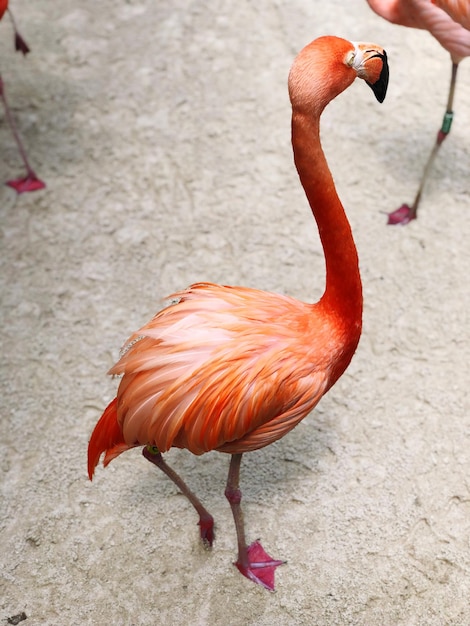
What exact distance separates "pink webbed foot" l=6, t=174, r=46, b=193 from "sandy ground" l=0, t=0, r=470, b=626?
0.07m

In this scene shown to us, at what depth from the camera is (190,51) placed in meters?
4.47

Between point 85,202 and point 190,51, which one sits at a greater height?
point 190,51

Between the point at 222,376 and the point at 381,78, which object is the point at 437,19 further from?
the point at 222,376

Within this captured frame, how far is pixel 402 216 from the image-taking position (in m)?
3.46

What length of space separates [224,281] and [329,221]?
53.0 inches

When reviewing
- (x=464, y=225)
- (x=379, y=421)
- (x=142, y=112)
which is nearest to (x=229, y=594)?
(x=379, y=421)

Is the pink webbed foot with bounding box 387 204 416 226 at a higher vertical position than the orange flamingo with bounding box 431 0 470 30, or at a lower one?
lower

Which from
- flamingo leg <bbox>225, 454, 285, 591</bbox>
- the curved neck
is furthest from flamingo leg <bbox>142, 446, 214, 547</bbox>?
the curved neck

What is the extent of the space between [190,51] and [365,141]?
136cm

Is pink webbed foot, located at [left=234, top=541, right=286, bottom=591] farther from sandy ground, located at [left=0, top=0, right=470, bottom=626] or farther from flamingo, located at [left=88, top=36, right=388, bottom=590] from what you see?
flamingo, located at [left=88, top=36, right=388, bottom=590]

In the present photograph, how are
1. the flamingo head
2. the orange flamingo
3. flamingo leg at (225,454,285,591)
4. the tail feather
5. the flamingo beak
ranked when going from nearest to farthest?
1. the flamingo head
2. the flamingo beak
3. the tail feather
4. flamingo leg at (225,454,285,591)
5. the orange flamingo

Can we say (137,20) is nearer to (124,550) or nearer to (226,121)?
(226,121)

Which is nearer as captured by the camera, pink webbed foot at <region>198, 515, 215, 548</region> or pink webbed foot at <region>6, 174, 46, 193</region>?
pink webbed foot at <region>198, 515, 215, 548</region>

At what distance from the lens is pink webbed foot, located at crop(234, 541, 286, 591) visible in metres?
2.31
